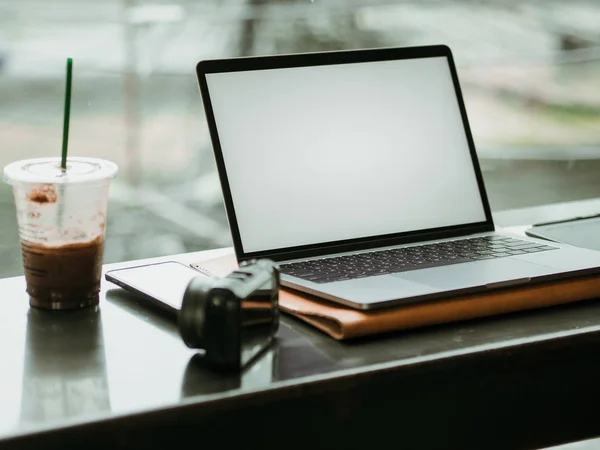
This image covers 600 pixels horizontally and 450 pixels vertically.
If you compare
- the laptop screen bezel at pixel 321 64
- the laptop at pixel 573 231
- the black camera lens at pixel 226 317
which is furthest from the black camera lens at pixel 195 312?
the laptop at pixel 573 231

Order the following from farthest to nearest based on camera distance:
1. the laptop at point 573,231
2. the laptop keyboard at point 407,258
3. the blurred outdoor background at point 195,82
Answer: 1. the blurred outdoor background at point 195,82
2. the laptop at point 573,231
3. the laptop keyboard at point 407,258

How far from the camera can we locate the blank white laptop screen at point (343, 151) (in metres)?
0.97

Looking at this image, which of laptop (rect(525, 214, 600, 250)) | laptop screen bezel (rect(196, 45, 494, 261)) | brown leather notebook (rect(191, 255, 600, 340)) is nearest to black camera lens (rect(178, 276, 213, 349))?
brown leather notebook (rect(191, 255, 600, 340))

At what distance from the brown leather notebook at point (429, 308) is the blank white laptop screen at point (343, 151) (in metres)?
0.15

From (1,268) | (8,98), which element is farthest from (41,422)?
(8,98)

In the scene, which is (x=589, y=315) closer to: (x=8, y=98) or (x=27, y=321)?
(x=27, y=321)

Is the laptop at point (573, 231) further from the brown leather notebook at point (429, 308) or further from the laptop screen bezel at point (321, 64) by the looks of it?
the brown leather notebook at point (429, 308)

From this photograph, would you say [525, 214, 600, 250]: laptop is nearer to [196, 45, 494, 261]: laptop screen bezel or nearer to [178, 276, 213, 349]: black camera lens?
[196, 45, 494, 261]: laptop screen bezel

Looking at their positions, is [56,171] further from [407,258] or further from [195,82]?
[195,82]

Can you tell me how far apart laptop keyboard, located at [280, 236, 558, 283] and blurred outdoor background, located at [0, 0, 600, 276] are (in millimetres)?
217

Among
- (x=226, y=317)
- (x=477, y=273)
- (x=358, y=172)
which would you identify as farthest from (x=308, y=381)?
(x=358, y=172)

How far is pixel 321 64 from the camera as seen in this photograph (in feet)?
3.42

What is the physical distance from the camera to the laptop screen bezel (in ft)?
3.12

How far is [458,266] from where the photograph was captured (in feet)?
2.95
